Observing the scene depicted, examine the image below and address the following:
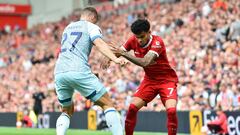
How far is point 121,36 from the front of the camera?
2767cm

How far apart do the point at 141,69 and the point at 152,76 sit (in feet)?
40.2

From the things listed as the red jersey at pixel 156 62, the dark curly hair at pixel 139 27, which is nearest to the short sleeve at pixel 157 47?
the red jersey at pixel 156 62

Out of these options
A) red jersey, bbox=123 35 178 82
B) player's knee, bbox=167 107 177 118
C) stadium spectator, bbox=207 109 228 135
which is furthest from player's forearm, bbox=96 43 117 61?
stadium spectator, bbox=207 109 228 135

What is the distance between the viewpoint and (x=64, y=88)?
30.9 ft

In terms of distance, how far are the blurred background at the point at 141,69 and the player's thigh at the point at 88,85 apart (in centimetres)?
654

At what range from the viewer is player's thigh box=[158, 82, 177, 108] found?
1013 centimetres

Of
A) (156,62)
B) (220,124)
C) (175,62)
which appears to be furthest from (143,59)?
(175,62)

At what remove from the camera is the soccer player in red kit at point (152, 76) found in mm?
9797

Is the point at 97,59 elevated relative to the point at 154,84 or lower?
elevated

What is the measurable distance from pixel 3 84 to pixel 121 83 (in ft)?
33.0

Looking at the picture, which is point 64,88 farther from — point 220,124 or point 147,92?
point 220,124

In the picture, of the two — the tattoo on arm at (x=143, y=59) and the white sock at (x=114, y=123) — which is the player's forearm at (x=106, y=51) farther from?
the white sock at (x=114, y=123)

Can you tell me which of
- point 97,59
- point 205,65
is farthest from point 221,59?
point 97,59

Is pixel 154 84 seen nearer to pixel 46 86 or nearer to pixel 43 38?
pixel 46 86
